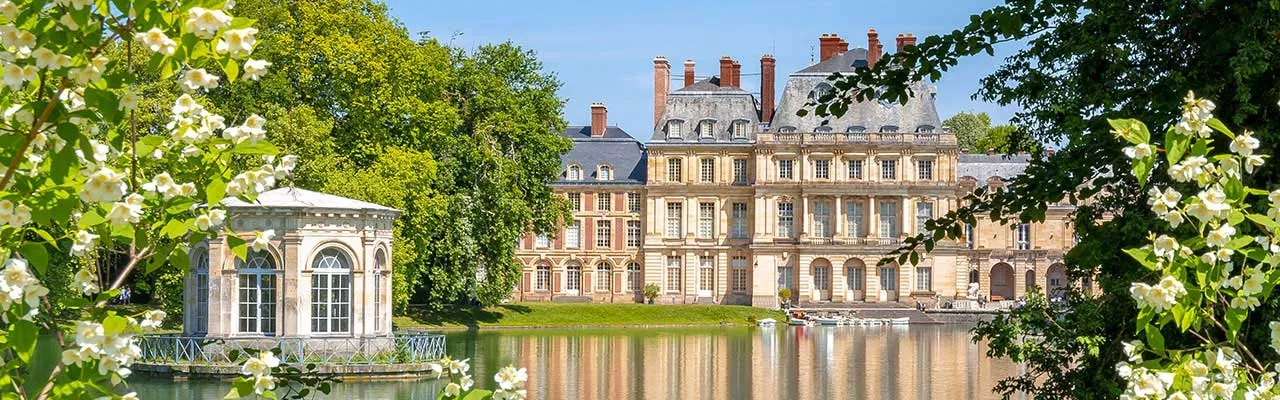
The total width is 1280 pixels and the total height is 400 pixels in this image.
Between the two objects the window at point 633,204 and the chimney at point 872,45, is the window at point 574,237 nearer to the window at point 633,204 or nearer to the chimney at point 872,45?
the window at point 633,204

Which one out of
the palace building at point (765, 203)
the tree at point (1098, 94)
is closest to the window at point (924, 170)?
the palace building at point (765, 203)

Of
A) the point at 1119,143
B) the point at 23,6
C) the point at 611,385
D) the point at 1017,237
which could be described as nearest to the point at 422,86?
the point at 611,385

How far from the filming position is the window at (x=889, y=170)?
2458 inches

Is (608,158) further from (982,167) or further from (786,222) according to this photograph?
(982,167)

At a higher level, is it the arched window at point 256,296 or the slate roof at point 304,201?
the slate roof at point 304,201

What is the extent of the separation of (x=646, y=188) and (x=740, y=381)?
126 ft

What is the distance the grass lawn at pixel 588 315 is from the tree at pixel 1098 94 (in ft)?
112

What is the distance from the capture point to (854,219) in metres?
63.4

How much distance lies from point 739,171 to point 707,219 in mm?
2221

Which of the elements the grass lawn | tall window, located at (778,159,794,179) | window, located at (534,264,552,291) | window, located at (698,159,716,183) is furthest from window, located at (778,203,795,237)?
window, located at (534,264,552,291)

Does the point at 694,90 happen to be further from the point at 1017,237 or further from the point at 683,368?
the point at 683,368

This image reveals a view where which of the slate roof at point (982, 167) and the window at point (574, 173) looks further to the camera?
the slate roof at point (982, 167)

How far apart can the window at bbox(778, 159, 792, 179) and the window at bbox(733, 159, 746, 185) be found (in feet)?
5.05

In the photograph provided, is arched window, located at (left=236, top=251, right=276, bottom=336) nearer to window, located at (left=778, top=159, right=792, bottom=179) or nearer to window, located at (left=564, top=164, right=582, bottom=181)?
window, located at (left=778, top=159, right=792, bottom=179)
